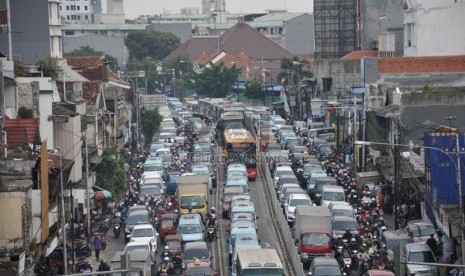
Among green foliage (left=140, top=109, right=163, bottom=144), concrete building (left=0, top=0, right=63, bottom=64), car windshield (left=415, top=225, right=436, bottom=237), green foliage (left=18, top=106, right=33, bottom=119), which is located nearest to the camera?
car windshield (left=415, top=225, right=436, bottom=237)

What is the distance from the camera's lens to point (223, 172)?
3305 inches

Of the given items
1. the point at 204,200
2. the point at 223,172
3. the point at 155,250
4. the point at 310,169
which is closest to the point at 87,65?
the point at 223,172

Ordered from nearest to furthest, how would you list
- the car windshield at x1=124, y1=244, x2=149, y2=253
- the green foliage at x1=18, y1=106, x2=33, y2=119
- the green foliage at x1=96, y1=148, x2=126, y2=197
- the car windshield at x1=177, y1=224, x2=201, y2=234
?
the car windshield at x1=124, y1=244, x2=149, y2=253 < the green foliage at x1=18, y1=106, x2=33, y2=119 < the car windshield at x1=177, y1=224, x2=201, y2=234 < the green foliage at x1=96, y1=148, x2=126, y2=197

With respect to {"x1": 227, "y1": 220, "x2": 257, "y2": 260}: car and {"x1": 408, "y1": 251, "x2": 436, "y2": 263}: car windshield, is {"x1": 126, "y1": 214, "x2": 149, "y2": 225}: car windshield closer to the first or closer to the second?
{"x1": 227, "y1": 220, "x2": 257, "y2": 260}: car

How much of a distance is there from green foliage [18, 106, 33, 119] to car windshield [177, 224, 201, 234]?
6879 mm

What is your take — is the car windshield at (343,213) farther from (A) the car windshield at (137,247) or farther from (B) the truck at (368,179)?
(B) the truck at (368,179)

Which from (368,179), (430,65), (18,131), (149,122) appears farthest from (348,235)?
(149,122)

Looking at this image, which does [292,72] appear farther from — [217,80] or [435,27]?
[435,27]

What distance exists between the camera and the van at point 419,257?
157ft

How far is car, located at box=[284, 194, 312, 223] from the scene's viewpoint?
206ft

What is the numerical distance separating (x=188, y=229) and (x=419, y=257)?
11.9 m

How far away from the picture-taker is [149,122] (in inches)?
4291

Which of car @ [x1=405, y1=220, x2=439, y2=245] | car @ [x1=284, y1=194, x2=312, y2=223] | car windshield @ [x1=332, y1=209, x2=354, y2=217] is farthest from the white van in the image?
car @ [x1=405, y1=220, x2=439, y2=245]

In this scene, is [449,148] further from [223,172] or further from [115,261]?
[223,172]
